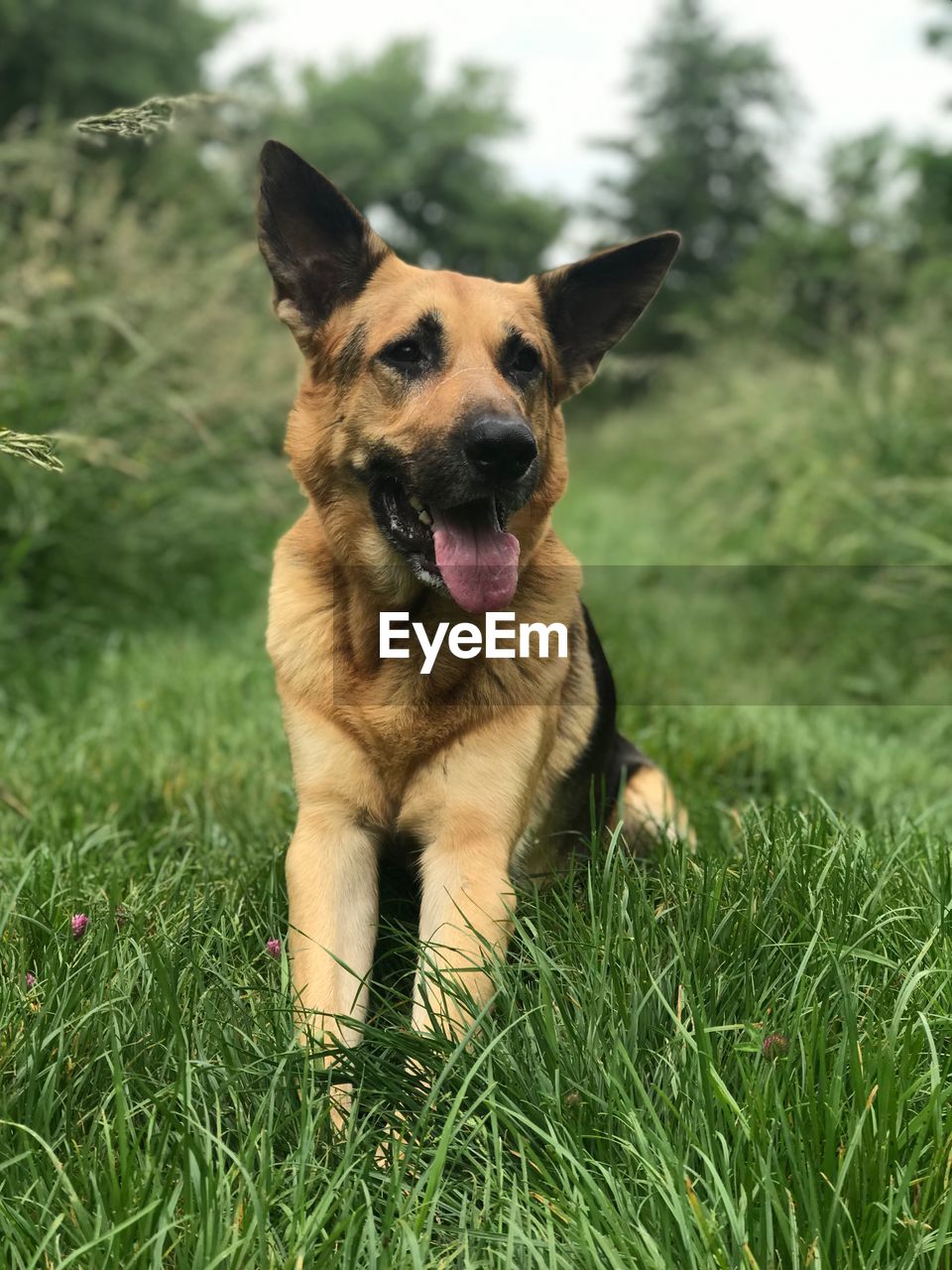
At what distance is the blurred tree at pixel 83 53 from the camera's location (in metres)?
14.6

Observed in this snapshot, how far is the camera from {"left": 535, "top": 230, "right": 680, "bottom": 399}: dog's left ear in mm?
2734

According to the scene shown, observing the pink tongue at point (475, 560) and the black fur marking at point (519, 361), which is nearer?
the pink tongue at point (475, 560)

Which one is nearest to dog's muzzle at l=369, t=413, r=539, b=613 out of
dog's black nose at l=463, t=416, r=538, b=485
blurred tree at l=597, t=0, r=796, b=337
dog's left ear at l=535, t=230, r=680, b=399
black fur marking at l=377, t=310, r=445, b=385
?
dog's black nose at l=463, t=416, r=538, b=485

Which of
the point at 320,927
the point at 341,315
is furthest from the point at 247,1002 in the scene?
the point at 341,315

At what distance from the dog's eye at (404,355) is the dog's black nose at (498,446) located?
0.34m

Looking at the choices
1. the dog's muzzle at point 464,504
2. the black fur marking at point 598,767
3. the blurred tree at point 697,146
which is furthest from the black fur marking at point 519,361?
the blurred tree at point 697,146

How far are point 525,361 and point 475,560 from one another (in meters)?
0.57

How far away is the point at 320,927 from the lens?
2.24m

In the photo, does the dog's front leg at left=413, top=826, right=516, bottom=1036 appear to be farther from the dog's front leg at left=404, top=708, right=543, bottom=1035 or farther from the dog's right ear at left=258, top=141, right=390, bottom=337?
the dog's right ear at left=258, top=141, right=390, bottom=337

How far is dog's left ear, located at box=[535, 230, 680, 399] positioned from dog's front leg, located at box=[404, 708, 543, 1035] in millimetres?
997

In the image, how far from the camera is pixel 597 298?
281 centimetres

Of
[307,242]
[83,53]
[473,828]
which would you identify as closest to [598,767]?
[473,828]

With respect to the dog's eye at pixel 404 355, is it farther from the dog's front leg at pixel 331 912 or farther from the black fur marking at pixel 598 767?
the dog's front leg at pixel 331 912

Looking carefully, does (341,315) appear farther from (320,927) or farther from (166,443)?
(166,443)
